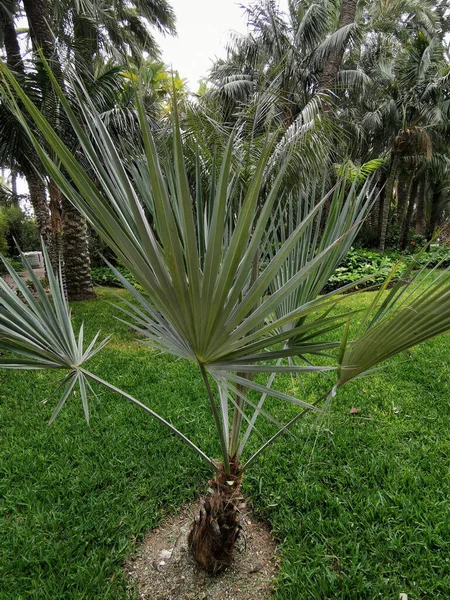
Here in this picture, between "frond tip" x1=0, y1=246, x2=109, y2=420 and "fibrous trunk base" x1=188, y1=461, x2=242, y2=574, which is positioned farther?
"fibrous trunk base" x1=188, y1=461, x2=242, y2=574

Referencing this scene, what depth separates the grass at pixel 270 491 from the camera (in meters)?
1.47

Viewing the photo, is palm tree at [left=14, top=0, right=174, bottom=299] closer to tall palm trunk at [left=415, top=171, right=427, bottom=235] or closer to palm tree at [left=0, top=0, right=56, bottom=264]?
palm tree at [left=0, top=0, right=56, bottom=264]

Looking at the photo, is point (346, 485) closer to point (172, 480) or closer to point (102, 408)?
point (172, 480)

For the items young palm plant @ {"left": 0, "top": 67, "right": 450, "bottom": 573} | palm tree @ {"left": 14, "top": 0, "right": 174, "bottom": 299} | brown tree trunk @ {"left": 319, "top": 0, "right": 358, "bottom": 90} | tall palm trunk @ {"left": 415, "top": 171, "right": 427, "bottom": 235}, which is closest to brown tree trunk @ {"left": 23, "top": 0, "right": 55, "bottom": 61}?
palm tree @ {"left": 14, "top": 0, "right": 174, "bottom": 299}

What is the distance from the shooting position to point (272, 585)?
1.46 meters

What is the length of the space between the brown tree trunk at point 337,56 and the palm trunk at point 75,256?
19.5 ft

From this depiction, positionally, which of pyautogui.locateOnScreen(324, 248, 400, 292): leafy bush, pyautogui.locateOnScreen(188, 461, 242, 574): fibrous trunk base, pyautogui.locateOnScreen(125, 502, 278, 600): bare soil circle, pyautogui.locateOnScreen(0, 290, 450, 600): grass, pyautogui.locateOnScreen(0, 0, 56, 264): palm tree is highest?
pyautogui.locateOnScreen(0, 0, 56, 264): palm tree

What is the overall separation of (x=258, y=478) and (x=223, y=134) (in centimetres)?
233

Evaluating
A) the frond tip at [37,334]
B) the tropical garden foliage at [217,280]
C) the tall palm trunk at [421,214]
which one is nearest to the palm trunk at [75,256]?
the tropical garden foliage at [217,280]

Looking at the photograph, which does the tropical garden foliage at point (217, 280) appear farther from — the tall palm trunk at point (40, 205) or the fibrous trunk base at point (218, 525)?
the tall palm trunk at point (40, 205)

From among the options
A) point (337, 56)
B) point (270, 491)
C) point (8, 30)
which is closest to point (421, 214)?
point (337, 56)

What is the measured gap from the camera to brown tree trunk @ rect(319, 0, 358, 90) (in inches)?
291

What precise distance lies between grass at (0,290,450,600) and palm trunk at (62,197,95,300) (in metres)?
4.21

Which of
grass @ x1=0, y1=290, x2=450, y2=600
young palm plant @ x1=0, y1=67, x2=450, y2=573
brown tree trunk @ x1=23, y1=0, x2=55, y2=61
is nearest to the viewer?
young palm plant @ x1=0, y1=67, x2=450, y2=573
